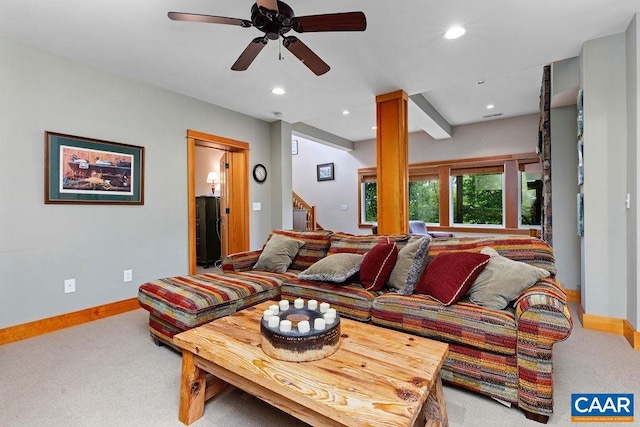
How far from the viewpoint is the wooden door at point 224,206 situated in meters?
4.96

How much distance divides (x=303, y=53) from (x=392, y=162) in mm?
1964

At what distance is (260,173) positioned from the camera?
4.97 metres

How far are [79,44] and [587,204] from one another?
15.6ft

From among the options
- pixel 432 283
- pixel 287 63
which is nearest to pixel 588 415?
pixel 432 283

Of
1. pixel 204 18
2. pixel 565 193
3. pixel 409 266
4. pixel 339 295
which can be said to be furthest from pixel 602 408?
pixel 204 18

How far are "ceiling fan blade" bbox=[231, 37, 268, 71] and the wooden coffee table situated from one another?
181 cm

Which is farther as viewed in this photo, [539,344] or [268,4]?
[268,4]

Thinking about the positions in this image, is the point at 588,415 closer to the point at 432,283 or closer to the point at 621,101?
the point at 432,283

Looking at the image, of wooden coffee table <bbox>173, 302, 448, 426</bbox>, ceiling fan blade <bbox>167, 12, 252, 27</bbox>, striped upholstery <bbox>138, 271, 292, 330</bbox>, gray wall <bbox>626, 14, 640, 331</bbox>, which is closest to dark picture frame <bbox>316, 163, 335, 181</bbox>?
striped upholstery <bbox>138, 271, 292, 330</bbox>

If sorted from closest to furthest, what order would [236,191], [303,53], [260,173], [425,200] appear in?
[303,53] < [236,191] < [260,173] < [425,200]

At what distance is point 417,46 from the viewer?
2773mm

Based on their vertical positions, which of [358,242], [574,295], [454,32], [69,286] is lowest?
[574,295]

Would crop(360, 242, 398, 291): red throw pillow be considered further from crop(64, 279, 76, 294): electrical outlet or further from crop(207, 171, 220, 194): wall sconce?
crop(207, 171, 220, 194): wall sconce

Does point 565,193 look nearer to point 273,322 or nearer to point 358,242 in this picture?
point 358,242
